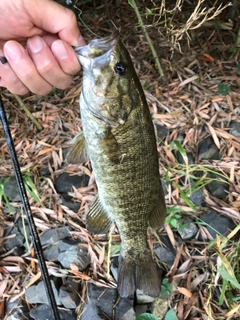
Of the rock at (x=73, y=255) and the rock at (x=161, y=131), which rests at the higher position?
the rock at (x=161, y=131)

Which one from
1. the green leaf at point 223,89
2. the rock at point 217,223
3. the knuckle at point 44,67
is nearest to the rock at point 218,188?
the rock at point 217,223

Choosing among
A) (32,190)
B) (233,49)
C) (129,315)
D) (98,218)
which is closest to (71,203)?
(32,190)

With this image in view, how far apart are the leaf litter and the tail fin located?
45cm

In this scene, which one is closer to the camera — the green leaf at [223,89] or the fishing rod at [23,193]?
the fishing rod at [23,193]

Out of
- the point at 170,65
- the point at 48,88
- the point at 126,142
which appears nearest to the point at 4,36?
the point at 48,88

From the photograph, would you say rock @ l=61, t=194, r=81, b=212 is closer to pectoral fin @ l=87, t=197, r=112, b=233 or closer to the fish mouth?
pectoral fin @ l=87, t=197, r=112, b=233

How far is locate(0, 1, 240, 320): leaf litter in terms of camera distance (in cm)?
240

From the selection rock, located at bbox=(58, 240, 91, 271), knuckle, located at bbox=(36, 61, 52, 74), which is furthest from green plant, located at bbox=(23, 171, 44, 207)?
knuckle, located at bbox=(36, 61, 52, 74)

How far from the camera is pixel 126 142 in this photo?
1470 mm

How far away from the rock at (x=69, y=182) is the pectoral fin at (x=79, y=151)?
1278mm

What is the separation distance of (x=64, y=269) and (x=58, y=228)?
28cm

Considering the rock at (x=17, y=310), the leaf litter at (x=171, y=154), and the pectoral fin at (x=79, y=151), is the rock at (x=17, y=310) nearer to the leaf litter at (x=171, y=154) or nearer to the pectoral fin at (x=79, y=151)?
the leaf litter at (x=171, y=154)

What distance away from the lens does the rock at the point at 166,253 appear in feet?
8.10

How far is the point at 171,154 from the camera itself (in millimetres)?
2766
